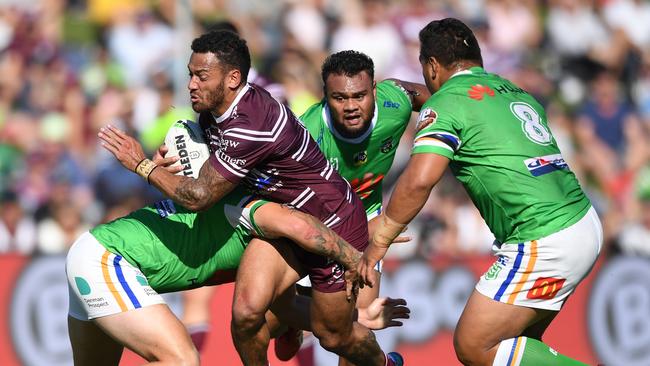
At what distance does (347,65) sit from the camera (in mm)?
7293

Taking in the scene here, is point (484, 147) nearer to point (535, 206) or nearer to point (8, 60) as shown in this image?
point (535, 206)

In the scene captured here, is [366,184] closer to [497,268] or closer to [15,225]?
[497,268]

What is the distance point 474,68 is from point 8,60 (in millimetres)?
6988

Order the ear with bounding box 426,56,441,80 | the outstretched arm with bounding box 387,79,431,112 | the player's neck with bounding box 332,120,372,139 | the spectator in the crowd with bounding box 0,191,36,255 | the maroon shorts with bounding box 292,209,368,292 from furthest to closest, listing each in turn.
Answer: the spectator in the crowd with bounding box 0,191,36,255 → the outstretched arm with bounding box 387,79,431,112 → the player's neck with bounding box 332,120,372,139 → the maroon shorts with bounding box 292,209,368,292 → the ear with bounding box 426,56,441,80

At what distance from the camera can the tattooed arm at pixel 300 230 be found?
259 inches

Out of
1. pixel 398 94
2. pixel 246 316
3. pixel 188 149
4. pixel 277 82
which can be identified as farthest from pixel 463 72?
pixel 277 82

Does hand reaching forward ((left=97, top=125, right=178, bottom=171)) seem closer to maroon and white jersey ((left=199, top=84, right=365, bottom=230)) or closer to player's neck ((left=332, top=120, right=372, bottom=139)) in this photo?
maroon and white jersey ((left=199, top=84, right=365, bottom=230))

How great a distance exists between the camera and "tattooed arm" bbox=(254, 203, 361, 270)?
6590 millimetres

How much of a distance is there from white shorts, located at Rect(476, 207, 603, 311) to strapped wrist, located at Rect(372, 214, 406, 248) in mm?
654

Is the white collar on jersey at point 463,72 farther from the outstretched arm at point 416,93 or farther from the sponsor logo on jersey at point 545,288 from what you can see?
the sponsor logo on jersey at point 545,288

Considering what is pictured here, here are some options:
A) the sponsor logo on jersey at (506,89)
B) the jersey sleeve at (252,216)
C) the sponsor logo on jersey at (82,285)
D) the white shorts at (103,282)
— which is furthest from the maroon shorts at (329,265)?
the sponsor logo on jersey at (82,285)

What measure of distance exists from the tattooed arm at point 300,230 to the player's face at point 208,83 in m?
0.75

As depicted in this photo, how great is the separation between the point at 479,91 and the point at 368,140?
50.2 inches

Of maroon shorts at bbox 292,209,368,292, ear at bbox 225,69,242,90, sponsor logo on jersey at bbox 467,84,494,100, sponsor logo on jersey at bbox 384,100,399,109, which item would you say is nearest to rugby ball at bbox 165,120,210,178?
ear at bbox 225,69,242,90
